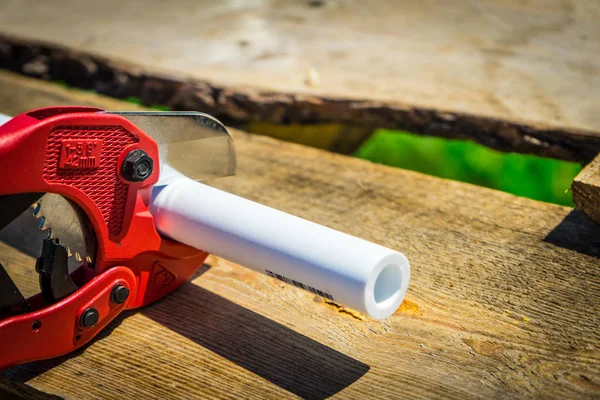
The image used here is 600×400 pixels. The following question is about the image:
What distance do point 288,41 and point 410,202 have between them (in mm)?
1069

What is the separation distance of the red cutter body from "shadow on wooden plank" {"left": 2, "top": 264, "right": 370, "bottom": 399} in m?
0.06

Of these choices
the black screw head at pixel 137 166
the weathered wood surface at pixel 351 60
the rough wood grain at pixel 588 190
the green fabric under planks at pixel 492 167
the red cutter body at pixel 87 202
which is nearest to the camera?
the red cutter body at pixel 87 202

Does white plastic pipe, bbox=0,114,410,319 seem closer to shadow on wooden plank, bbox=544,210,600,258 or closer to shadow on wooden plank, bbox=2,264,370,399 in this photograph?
shadow on wooden plank, bbox=2,264,370,399

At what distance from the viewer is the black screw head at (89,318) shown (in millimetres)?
1064

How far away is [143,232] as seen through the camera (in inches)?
44.4

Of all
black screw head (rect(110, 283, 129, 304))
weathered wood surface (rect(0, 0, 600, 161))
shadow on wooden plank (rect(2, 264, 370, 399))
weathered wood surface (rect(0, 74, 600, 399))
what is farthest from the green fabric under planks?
black screw head (rect(110, 283, 129, 304))

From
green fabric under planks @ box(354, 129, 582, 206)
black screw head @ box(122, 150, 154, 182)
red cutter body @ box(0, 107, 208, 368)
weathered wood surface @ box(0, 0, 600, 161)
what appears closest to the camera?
red cutter body @ box(0, 107, 208, 368)

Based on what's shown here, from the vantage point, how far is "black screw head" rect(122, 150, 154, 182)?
1.05 metres

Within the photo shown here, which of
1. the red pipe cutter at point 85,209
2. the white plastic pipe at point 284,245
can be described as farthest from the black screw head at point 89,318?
the white plastic pipe at point 284,245

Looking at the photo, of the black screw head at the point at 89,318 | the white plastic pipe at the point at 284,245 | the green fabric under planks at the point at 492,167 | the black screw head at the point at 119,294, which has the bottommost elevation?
the green fabric under planks at the point at 492,167

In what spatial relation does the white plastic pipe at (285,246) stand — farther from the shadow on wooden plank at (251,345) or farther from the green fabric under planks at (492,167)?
the green fabric under planks at (492,167)

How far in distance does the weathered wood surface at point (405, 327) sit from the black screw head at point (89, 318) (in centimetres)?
6

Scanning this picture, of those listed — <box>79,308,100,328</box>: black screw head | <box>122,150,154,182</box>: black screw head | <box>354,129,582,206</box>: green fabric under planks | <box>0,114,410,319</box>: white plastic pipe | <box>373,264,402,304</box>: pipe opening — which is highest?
<box>122,150,154,182</box>: black screw head

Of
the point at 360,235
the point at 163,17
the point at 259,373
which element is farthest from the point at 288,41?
the point at 259,373
